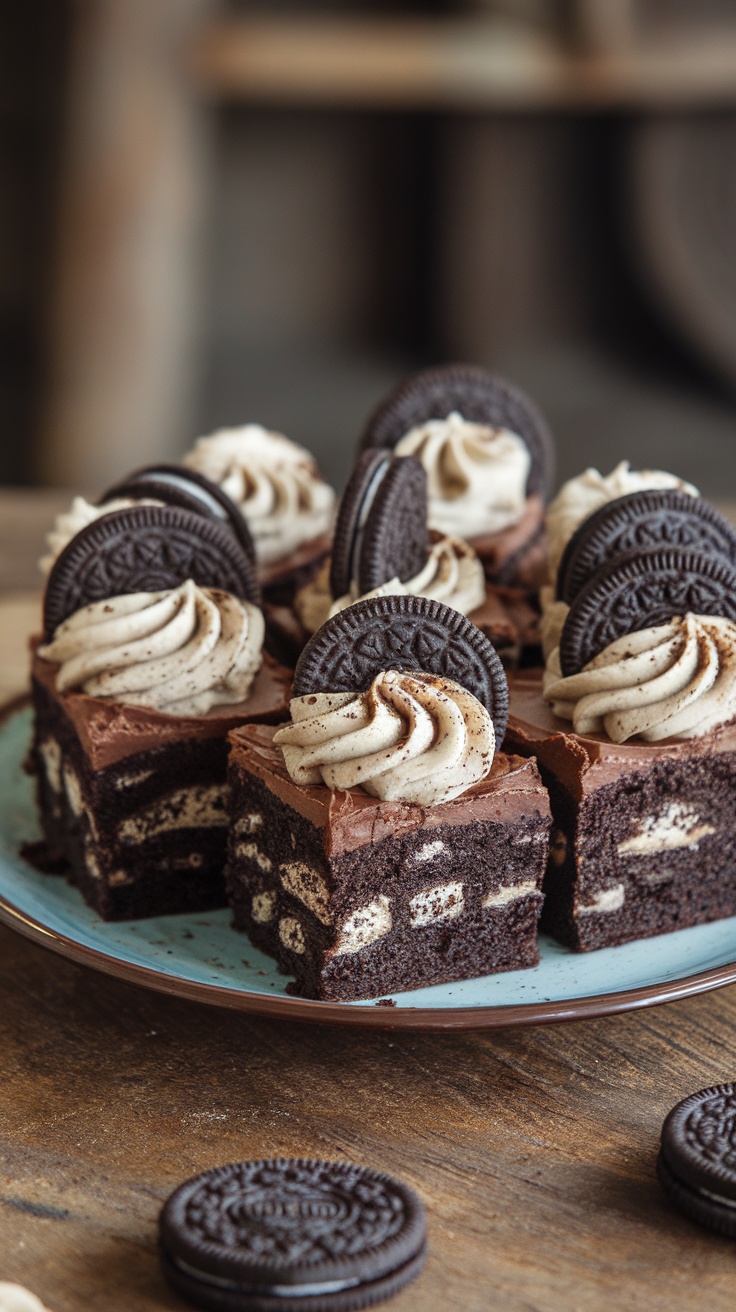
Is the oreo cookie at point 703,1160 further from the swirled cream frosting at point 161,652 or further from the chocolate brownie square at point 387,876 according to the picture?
the swirled cream frosting at point 161,652

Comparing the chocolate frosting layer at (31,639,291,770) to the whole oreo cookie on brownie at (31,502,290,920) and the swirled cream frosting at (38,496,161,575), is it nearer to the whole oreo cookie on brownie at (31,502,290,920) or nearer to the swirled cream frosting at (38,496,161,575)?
the whole oreo cookie on brownie at (31,502,290,920)

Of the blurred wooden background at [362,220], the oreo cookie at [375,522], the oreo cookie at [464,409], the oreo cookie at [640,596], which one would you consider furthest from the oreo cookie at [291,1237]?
the blurred wooden background at [362,220]

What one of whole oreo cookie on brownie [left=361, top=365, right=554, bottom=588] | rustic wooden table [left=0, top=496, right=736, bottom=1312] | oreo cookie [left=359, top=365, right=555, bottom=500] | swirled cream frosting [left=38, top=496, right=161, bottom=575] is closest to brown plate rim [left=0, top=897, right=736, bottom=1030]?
rustic wooden table [left=0, top=496, right=736, bottom=1312]

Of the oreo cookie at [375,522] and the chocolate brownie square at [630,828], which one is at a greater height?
the oreo cookie at [375,522]

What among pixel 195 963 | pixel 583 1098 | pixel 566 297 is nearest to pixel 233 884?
pixel 195 963

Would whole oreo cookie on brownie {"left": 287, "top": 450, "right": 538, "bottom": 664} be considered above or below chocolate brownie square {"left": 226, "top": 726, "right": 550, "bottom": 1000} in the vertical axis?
above
